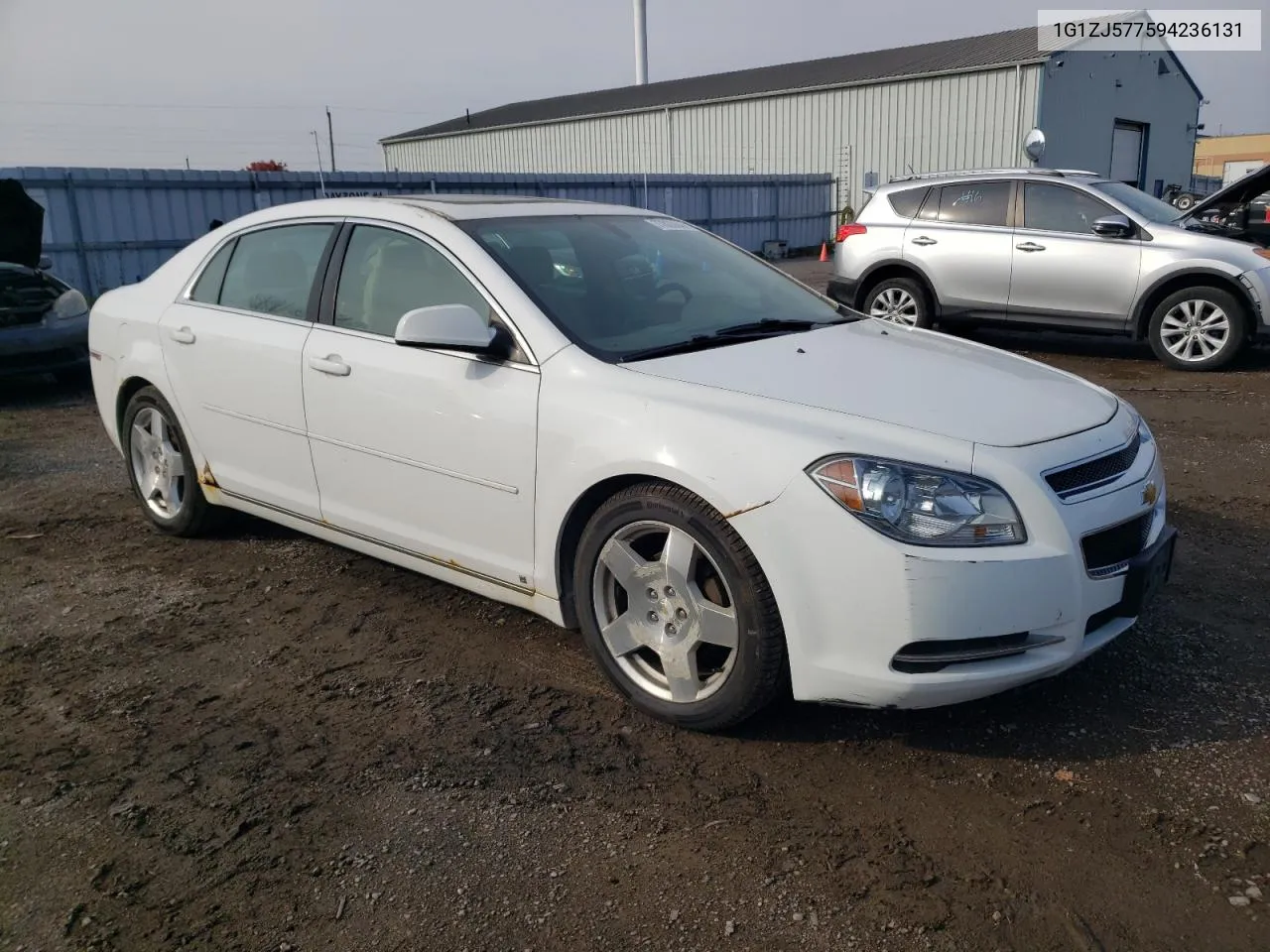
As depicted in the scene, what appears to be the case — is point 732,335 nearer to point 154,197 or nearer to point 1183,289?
point 1183,289

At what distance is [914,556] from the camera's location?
8.72 feet

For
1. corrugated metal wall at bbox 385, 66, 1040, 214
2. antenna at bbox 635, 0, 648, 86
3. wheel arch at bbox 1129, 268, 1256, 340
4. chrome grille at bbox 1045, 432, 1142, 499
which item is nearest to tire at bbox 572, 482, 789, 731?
chrome grille at bbox 1045, 432, 1142, 499

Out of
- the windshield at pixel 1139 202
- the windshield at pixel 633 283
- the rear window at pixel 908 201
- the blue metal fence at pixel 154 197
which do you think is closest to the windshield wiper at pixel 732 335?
the windshield at pixel 633 283

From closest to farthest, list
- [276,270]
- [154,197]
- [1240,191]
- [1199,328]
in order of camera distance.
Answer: [276,270]
[1199,328]
[1240,191]
[154,197]

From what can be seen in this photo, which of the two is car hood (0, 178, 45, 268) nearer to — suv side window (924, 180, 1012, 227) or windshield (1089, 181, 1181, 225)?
suv side window (924, 180, 1012, 227)

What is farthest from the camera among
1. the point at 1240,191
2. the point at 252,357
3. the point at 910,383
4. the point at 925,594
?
the point at 1240,191

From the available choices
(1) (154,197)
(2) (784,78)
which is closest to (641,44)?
(2) (784,78)

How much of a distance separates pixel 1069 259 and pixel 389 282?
7.32m

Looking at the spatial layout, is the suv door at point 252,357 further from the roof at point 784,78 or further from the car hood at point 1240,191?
the roof at point 784,78

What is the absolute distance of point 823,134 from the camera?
2922cm

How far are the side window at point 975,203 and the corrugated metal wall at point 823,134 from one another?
11.3 metres

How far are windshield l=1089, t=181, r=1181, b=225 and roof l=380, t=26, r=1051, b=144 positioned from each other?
1686cm

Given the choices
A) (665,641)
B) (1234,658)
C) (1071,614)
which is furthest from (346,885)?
(1234,658)

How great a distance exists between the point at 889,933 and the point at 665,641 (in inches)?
43.0
